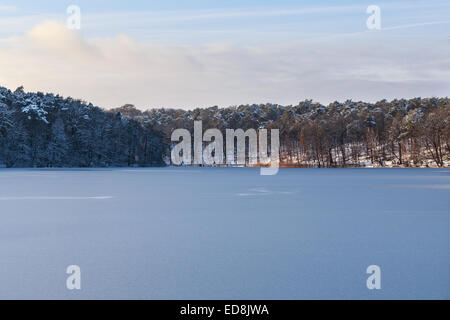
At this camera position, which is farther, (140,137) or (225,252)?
(140,137)

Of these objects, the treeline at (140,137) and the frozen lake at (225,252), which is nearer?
the frozen lake at (225,252)

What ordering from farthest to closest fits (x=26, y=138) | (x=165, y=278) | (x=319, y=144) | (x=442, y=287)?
(x=319, y=144) → (x=26, y=138) → (x=165, y=278) → (x=442, y=287)

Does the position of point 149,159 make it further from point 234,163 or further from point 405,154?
point 405,154

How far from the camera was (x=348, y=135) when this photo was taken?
9738cm

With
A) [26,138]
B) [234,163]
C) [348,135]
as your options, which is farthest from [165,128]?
[26,138]

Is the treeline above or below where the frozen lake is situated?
above

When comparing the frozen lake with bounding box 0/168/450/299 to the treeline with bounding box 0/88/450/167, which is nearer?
the frozen lake with bounding box 0/168/450/299

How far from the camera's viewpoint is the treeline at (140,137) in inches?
2630

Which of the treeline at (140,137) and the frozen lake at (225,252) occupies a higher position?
the treeline at (140,137)

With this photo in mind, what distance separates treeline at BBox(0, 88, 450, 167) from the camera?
6681cm

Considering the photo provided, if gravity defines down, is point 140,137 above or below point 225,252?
above

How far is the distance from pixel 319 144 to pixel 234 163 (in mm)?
24556

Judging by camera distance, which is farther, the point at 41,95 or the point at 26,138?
the point at 41,95

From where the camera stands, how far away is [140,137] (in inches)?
3346
